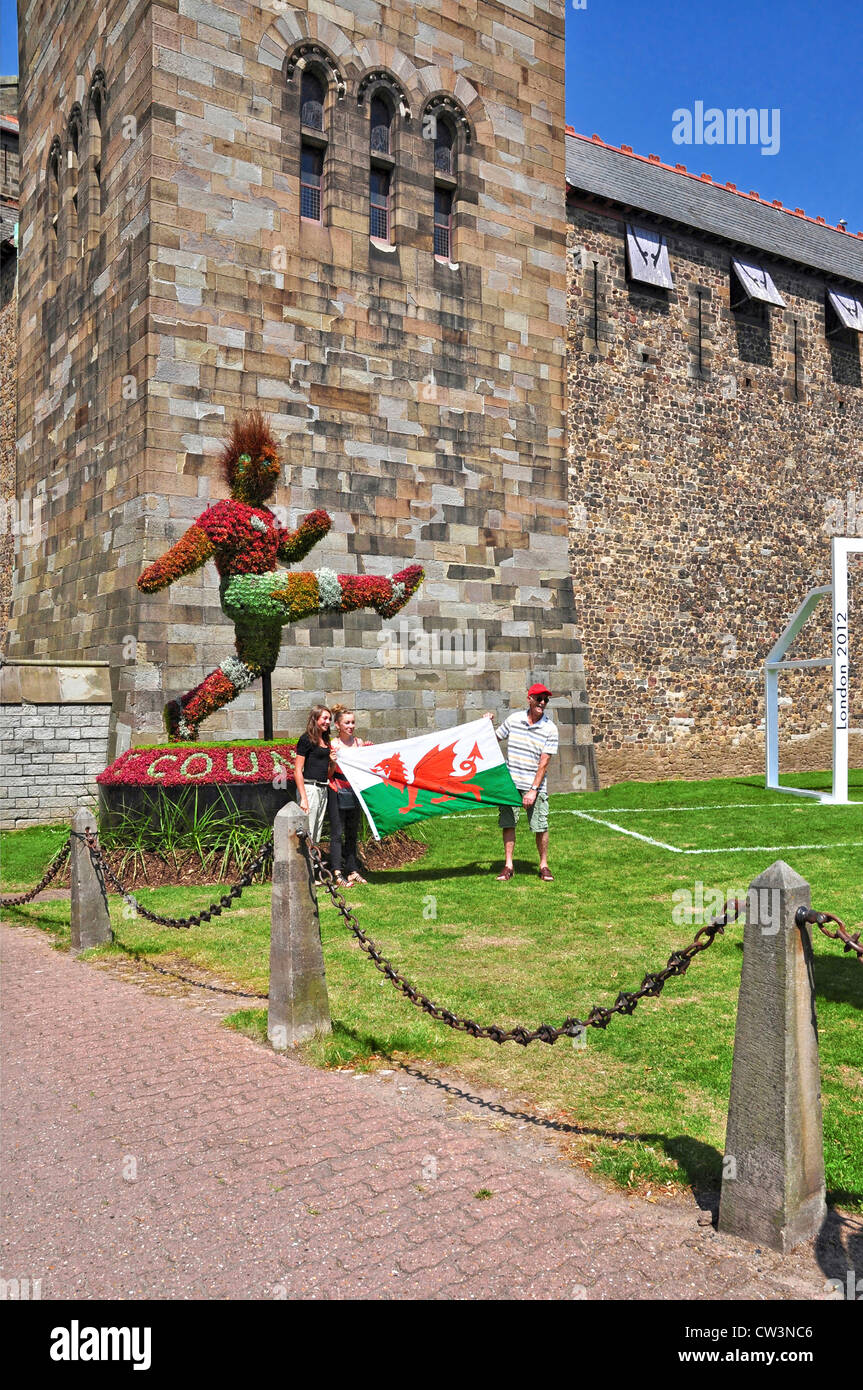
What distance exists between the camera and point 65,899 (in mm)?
8883

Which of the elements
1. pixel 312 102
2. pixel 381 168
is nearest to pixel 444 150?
pixel 381 168

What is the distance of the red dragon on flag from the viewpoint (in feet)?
29.1

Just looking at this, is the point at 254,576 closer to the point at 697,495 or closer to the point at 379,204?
the point at 379,204

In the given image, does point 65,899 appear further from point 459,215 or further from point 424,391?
point 459,215

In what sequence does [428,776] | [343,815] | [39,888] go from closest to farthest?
[39,888], [343,815], [428,776]

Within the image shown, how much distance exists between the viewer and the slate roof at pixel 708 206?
1966 centimetres

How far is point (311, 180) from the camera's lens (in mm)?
13859

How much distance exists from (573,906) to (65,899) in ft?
15.5

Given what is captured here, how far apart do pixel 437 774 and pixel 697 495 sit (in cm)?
1449

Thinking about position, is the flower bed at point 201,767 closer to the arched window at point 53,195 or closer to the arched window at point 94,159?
the arched window at point 94,159

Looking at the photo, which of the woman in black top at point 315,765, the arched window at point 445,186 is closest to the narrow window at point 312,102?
the arched window at point 445,186

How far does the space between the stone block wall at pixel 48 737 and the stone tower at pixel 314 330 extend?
2.08ft

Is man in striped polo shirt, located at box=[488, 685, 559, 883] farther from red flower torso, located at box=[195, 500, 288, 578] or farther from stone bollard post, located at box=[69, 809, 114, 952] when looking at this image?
stone bollard post, located at box=[69, 809, 114, 952]

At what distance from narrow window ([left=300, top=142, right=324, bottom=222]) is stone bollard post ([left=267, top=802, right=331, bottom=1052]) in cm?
1167
